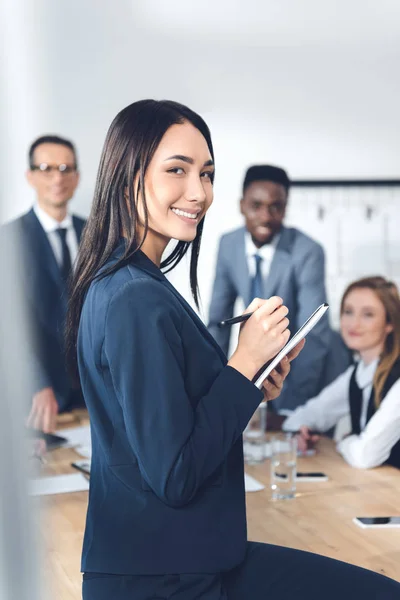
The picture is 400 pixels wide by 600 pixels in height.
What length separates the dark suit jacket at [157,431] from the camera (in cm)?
98

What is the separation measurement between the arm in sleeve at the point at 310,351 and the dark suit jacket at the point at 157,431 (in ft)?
7.90

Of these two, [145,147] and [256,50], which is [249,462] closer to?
[145,147]

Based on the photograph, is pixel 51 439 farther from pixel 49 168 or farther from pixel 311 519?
pixel 49 168

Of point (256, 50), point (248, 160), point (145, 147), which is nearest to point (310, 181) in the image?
point (248, 160)

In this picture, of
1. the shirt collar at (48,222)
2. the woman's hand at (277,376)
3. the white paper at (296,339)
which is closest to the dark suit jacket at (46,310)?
the shirt collar at (48,222)

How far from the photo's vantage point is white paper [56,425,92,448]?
2689mm

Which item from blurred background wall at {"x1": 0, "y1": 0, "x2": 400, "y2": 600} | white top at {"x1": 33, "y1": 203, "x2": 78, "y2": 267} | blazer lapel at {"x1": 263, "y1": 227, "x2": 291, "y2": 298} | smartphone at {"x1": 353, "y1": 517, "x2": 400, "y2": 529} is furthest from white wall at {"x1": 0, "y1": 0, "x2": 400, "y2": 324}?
smartphone at {"x1": 353, "y1": 517, "x2": 400, "y2": 529}

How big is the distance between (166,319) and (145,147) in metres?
0.25

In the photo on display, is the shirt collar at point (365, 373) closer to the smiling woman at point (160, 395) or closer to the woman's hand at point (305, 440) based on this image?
the woman's hand at point (305, 440)

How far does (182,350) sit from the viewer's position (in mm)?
1024

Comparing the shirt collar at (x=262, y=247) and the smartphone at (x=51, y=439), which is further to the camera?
the shirt collar at (x=262, y=247)

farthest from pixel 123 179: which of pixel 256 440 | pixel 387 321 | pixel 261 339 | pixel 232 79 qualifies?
pixel 232 79

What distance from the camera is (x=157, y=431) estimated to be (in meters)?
0.97

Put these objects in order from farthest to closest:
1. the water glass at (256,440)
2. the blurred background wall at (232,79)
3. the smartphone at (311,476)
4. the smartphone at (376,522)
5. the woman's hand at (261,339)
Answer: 1. the blurred background wall at (232,79)
2. the water glass at (256,440)
3. the smartphone at (311,476)
4. the smartphone at (376,522)
5. the woman's hand at (261,339)
